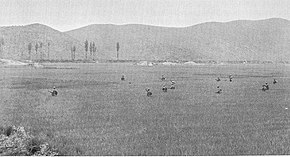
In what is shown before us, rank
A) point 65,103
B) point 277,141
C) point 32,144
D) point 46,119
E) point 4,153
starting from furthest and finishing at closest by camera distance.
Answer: point 65,103
point 46,119
point 277,141
point 32,144
point 4,153

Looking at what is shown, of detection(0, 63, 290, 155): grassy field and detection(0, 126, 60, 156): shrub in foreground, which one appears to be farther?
detection(0, 63, 290, 155): grassy field

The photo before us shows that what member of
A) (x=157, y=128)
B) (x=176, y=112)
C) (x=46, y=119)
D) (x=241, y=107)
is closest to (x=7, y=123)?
(x=46, y=119)

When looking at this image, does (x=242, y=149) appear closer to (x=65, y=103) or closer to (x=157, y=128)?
(x=157, y=128)

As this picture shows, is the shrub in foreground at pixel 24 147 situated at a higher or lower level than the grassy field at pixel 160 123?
higher

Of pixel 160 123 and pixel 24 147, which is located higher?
pixel 24 147

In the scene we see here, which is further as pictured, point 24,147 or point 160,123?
point 160,123

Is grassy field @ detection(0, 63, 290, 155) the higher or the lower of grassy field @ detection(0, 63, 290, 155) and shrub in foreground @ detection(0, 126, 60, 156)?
the lower

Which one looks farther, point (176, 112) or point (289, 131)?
point (176, 112)

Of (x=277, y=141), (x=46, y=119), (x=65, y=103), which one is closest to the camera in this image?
(x=277, y=141)

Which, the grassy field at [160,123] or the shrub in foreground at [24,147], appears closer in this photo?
the shrub in foreground at [24,147]

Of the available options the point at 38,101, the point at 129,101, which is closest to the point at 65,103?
the point at 38,101
